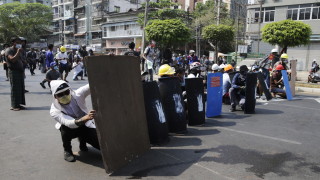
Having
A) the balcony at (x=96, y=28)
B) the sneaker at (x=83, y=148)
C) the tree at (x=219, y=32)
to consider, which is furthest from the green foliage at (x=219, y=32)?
the balcony at (x=96, y=28)

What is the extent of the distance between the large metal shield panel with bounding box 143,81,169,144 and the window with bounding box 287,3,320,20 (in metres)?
31.9

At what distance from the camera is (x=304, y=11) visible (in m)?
31.2

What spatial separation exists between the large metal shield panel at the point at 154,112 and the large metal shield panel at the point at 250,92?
3180mm

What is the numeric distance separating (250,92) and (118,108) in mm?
4461

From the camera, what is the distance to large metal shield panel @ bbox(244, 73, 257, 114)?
696 centimetres

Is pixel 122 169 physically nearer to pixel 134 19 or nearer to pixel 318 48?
pixel 318 48

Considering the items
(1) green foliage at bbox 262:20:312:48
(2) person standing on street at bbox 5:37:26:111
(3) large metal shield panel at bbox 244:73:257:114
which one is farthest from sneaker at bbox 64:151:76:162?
(1) green foliage at bbox 262:20:312:48

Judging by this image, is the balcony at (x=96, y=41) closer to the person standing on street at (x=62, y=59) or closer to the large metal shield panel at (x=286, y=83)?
the person standing on street at (x=62, y=59)

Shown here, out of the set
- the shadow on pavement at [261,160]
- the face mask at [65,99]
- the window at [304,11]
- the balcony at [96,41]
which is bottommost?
the shadow on pavement at [261,160]

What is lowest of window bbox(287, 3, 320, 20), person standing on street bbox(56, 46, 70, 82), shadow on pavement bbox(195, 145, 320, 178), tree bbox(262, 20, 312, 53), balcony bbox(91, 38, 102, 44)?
shadow on pavement bbox(195, 145, 320, 178)

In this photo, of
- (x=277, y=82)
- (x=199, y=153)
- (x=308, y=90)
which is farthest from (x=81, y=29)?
(x=199, y=153)

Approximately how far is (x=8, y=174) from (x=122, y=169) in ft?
4.74

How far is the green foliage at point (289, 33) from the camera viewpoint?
16.8m

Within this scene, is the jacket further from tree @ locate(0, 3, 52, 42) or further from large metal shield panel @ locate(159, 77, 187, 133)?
tree @ locate(0, 3, 52, 42)
